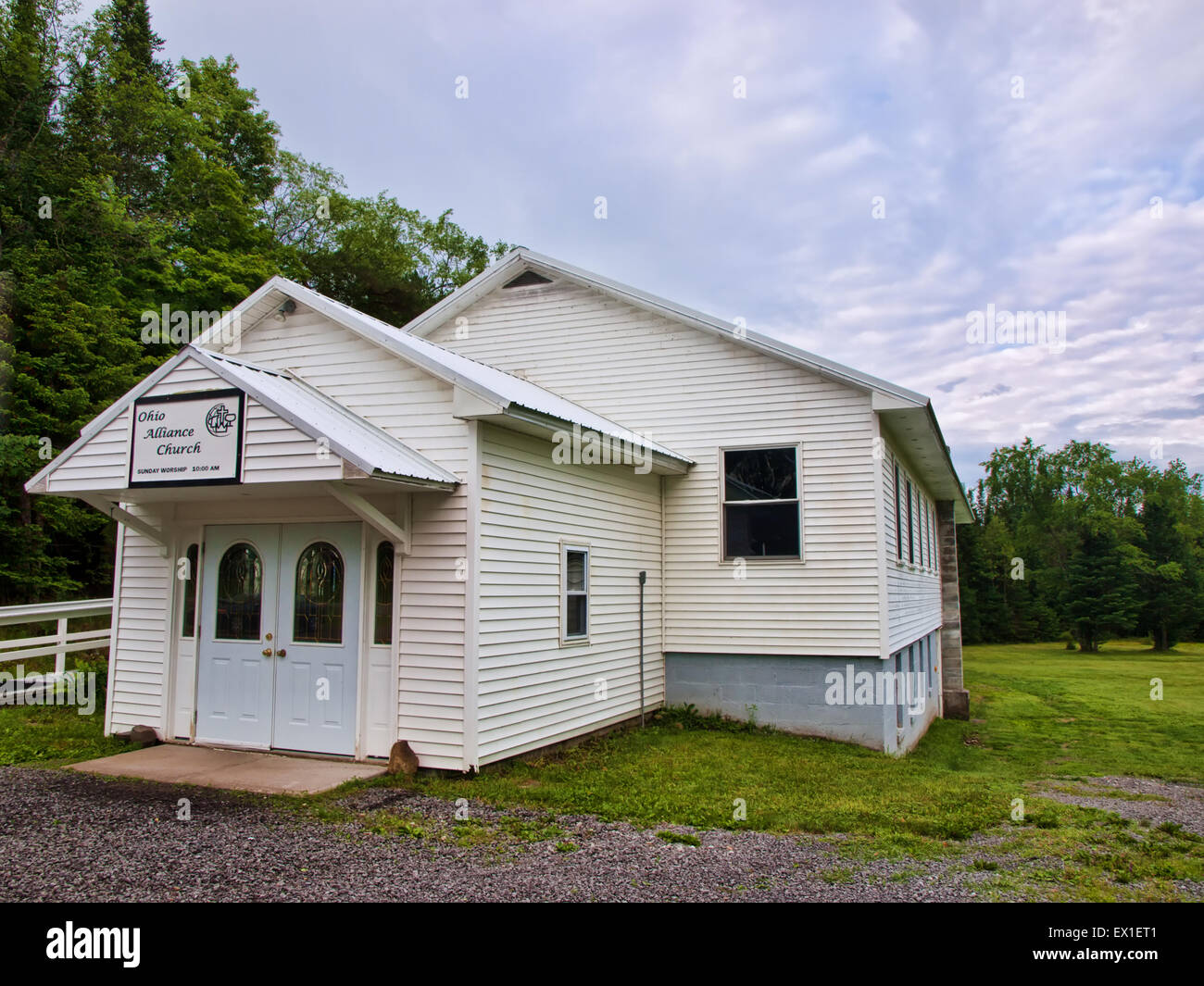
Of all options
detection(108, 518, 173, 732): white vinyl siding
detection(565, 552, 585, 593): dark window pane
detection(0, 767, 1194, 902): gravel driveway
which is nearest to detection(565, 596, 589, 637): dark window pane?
detection(565, 552, 585, 593): dark window pane

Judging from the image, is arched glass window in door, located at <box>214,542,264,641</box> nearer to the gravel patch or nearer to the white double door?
the white double door

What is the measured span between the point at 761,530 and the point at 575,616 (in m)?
3.43

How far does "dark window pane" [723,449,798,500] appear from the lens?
12.0m

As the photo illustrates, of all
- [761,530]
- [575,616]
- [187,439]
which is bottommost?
[575,616]

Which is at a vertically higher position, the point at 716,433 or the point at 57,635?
the point at 716,433

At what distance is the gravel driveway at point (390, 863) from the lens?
502cm

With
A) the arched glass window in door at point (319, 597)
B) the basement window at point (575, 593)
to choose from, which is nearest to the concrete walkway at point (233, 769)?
the arched glass window in door at point (319, 597)

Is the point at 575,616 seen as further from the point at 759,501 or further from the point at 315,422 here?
the point at 315,422

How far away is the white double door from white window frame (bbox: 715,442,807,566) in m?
5.60

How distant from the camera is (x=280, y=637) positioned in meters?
8.77

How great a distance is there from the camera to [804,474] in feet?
38.7

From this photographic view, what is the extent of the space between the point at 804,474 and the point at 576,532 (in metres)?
3.69

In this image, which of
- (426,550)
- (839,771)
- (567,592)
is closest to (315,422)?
(426,550)

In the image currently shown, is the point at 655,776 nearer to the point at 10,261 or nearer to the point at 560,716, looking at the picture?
the point at 560,716
